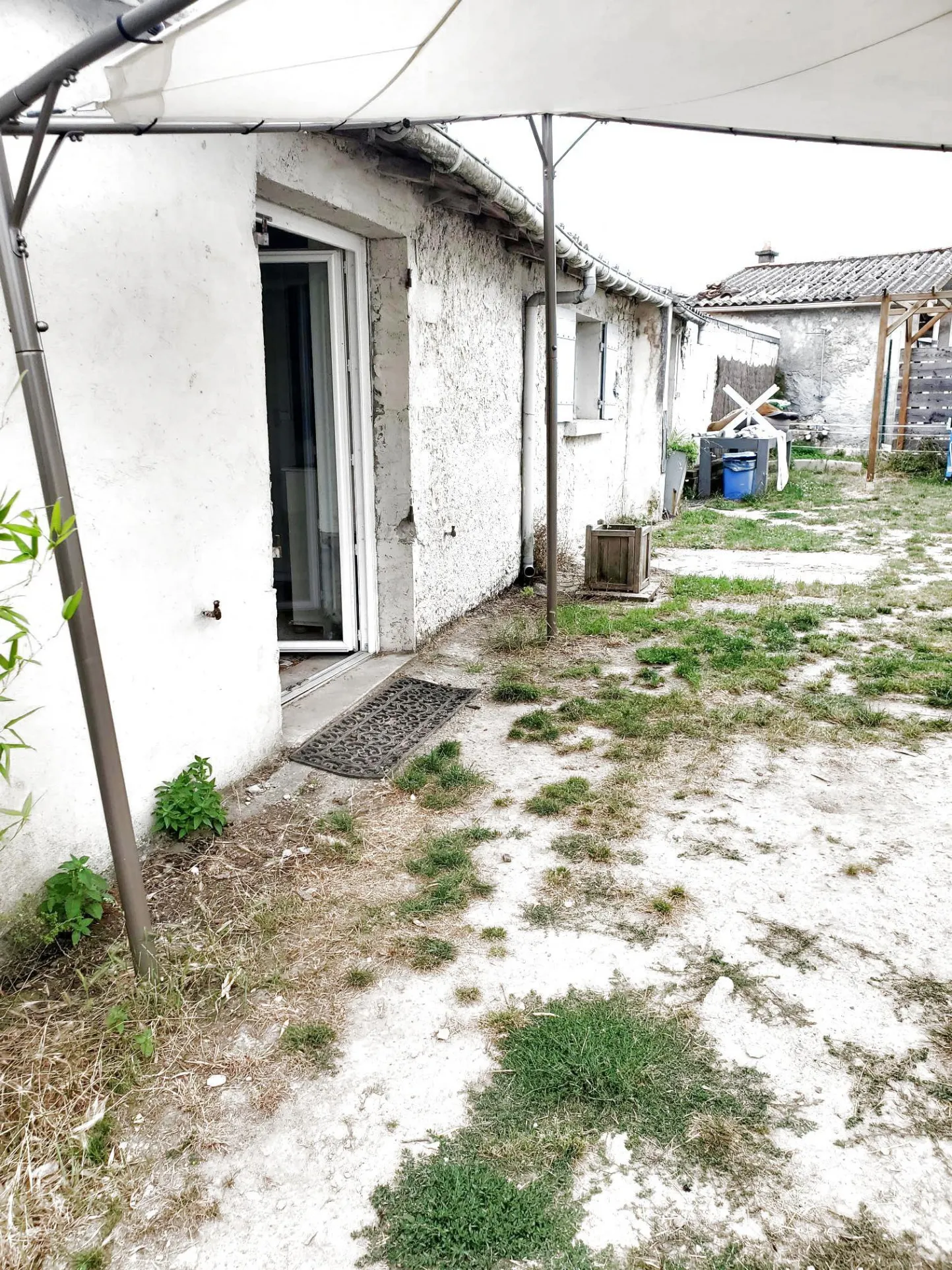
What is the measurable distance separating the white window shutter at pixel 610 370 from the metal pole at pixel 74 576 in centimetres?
793

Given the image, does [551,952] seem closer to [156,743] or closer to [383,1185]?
[383,1185]

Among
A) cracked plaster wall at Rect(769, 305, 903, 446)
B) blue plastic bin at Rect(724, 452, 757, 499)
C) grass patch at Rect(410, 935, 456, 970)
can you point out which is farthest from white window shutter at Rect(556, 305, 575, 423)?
cracked plaster wall at Rect(769, 305, 903, 446)

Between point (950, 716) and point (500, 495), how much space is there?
371cm

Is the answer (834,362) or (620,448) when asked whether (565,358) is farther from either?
(834,362)

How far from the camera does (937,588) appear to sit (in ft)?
23.8

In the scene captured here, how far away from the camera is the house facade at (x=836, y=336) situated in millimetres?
19109

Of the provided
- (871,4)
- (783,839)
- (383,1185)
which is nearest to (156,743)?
(383,1185)

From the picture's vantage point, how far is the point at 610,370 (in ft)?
30.9

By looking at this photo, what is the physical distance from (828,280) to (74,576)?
23.4m

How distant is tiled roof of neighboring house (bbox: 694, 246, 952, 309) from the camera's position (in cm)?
1952

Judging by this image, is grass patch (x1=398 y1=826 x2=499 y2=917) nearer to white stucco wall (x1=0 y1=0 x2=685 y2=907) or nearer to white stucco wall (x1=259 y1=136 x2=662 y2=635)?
white stucco wall (x1=0 y1=0 x2=685 y2=907)

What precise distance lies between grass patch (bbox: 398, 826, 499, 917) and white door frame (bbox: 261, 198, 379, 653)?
2.24 metres

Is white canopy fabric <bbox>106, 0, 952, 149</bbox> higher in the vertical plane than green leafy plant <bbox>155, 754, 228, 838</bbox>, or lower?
higher

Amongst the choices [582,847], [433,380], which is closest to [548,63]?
[582,847]
